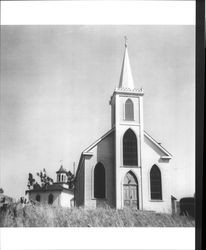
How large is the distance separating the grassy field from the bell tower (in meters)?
0.20

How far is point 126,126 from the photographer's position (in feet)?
18.7

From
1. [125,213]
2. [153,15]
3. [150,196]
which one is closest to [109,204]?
[125,213]

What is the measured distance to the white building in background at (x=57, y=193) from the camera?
548 cm

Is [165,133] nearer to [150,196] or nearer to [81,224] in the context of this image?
[150,196]

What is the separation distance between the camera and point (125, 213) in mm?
5594

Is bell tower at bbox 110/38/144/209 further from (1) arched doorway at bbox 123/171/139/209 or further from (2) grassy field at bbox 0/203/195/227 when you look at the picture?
(2) grassy field at bbox 0/203/195/227

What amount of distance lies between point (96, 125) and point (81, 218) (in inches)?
55.3

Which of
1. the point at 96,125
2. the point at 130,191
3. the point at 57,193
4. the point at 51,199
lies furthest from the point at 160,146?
the point at 51,199

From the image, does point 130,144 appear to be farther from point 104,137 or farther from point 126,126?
point 104,137

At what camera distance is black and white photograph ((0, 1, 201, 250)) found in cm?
551

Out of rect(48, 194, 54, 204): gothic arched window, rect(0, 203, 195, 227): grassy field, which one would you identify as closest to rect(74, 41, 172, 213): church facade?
rect(0, 203, 195, 227): grassy field

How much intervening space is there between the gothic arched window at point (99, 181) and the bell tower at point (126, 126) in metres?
0.21

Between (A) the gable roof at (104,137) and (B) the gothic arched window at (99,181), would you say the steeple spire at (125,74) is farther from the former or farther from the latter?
(B) the gothic arched window at (99,181)

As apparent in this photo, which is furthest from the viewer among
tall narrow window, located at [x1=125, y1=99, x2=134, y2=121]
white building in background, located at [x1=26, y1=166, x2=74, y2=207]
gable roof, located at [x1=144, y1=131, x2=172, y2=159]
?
tall narrow window, located at [x1=125, y1=99, x2=134, y2=121]
